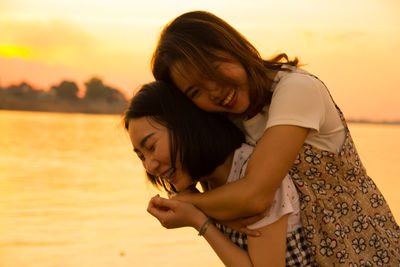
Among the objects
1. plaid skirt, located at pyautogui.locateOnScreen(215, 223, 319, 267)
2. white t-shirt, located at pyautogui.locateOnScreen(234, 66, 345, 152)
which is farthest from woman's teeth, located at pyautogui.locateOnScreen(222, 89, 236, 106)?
plaid skirt, located at pyautogui.locateOnScreen(215, 223, 319, 267)

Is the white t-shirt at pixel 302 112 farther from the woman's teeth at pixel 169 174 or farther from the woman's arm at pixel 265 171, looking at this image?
the woman's teeth at pixel 169 174

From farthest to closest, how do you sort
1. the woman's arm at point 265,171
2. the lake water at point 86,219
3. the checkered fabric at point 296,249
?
the lake water at point 86,219
the checkered fabric at point 296,249
the woman's arm at point 265,171

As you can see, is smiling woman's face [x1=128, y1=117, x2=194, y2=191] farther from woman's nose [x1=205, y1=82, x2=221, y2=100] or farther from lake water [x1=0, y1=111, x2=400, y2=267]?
lake water [x1=0, y1=111, x2=400, y2=267]

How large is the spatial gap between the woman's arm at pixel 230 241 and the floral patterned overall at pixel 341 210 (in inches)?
4.9

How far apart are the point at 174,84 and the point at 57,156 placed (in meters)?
8.39

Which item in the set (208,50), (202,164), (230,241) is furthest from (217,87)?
(230,241)

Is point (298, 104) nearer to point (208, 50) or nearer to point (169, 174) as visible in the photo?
point (208, 50)

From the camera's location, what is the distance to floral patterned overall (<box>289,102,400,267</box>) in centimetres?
179

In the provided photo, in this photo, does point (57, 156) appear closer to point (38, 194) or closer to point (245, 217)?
point (38, 194)

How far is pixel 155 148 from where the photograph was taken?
5.93ft

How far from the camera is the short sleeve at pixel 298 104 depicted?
1697mm

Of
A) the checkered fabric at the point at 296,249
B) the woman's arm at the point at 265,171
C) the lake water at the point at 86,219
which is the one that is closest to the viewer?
the woman's arm at the point at 265,171

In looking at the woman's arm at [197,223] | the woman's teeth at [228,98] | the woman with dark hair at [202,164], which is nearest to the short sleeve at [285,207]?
the woman with dark hair at [202,164]

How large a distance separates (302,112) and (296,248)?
1.51 ft
